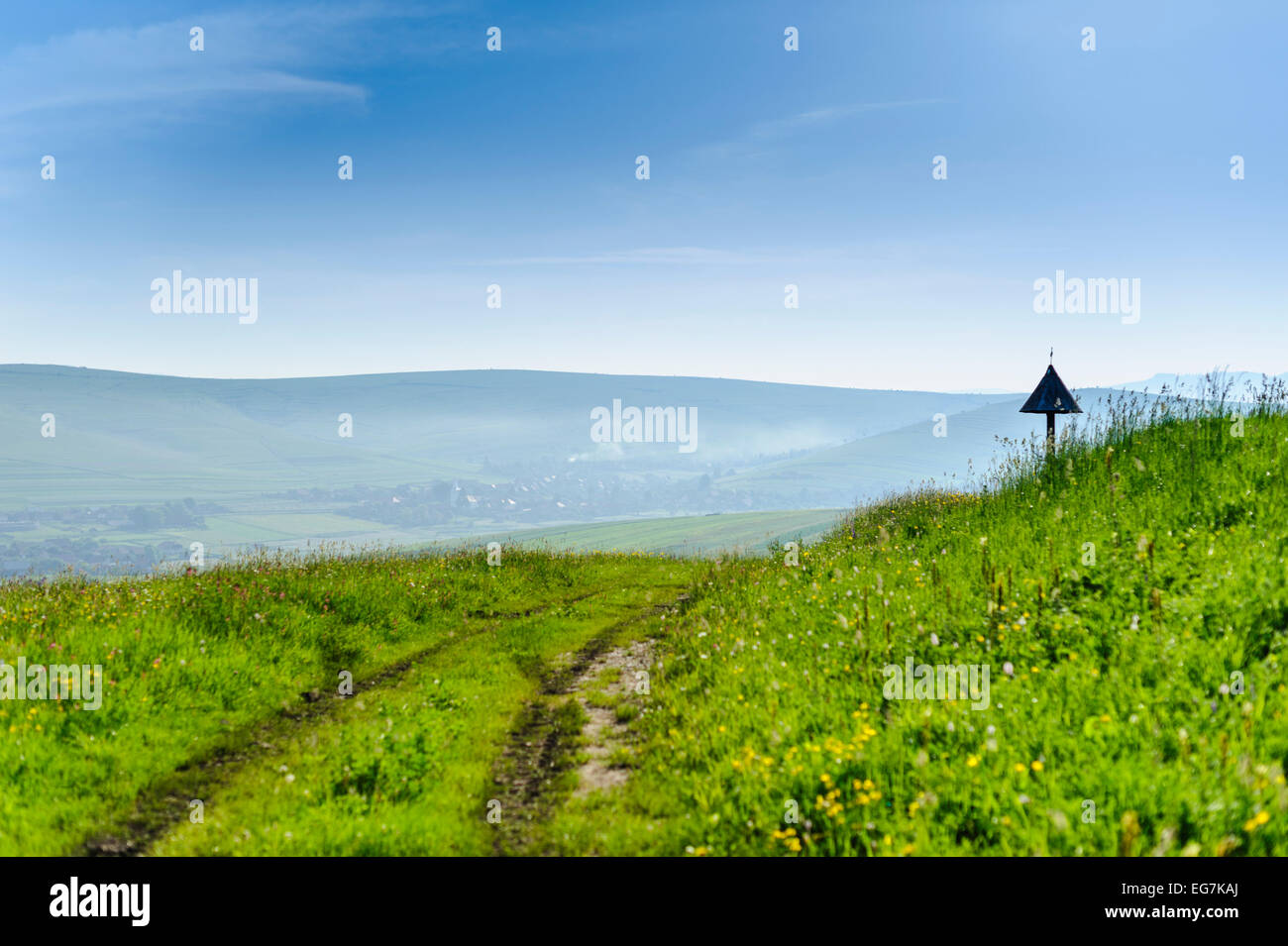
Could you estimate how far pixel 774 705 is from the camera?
800 centimetres

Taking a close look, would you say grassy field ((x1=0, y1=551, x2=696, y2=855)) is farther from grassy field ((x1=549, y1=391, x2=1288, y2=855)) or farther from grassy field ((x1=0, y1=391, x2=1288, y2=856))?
grassy field ((x1=549, y1=391, x2=1288, y2=855))

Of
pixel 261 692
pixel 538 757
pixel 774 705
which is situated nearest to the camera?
pixel 774 705

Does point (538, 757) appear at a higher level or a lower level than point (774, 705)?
lower

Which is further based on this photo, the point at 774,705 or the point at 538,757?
the point at 538,757

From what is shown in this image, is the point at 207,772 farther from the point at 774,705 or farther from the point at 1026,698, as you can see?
the point at 1026,698

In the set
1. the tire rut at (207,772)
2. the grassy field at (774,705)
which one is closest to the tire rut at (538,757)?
the grassy field at (774,705)

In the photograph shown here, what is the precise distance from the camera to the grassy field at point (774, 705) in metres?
5.60

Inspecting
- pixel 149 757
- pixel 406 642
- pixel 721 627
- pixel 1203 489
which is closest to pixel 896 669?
pixel 721 627

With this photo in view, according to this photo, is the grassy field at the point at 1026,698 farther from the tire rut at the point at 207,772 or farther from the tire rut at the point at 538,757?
the tire rut at the point at 207,772

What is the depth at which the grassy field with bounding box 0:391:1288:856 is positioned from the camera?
18.4ft

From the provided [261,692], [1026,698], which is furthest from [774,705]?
[261,692]

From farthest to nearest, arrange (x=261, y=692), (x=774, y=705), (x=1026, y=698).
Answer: (x=261, y=692)
(x=774, y=705)
(x=1026, y=698)
